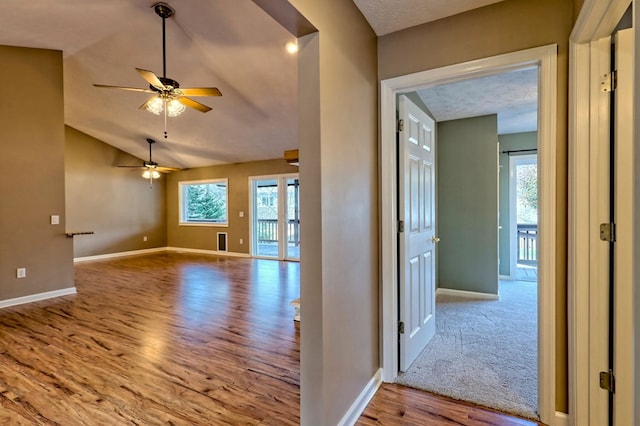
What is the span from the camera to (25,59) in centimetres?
404

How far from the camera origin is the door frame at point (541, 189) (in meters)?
1.68

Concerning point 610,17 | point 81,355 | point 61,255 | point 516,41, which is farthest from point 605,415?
point 61,255

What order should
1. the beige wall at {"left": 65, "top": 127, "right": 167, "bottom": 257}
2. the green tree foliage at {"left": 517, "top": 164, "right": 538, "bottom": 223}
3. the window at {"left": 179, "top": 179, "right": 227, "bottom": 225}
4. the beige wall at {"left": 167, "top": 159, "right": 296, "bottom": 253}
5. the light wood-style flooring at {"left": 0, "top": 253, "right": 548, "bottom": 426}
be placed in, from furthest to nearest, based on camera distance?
1. the window at {"left": 179, "top": 179, "right": 227, "bottom": 225}
2. the beige wall at {"left": 167, "top": 159, "right": 296, "bottom": 253}
3. the beige wall at {"left": 65, "top": 127, "right": 167, "bottom": 257}
4. the green tree foliage at {"left": 517, "top": 164, "right": 538, "bottom": 223}
5. the light wood-style flooring at {"left": 0, "top": 253, "right": 548, "bottom": 426}

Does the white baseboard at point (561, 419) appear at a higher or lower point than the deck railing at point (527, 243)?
lower

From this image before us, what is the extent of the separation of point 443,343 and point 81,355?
306 cm

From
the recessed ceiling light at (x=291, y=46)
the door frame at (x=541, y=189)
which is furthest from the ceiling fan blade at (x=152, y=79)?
the door frame at (x=541, y=189)

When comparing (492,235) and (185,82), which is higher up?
(185,82)

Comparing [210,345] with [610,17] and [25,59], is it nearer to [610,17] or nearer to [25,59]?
[610,17]

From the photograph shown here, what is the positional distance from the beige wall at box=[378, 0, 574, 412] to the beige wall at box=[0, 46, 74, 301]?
468 centimetres

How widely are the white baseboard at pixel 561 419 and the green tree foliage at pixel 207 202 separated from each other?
25.4 feet

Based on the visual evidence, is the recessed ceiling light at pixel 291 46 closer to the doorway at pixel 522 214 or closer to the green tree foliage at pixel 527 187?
the doorway at pixel 522 214

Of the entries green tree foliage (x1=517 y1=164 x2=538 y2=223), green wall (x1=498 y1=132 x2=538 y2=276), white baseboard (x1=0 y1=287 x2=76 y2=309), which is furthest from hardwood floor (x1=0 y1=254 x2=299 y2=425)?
green tree foliage (x1=517 y1=164 x2=538 y2=223)

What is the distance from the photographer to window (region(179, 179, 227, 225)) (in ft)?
27.7

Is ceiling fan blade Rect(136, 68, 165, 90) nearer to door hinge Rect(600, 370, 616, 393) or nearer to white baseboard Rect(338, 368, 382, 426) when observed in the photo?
white baseboard Rect(338, 368, 382, 426)
